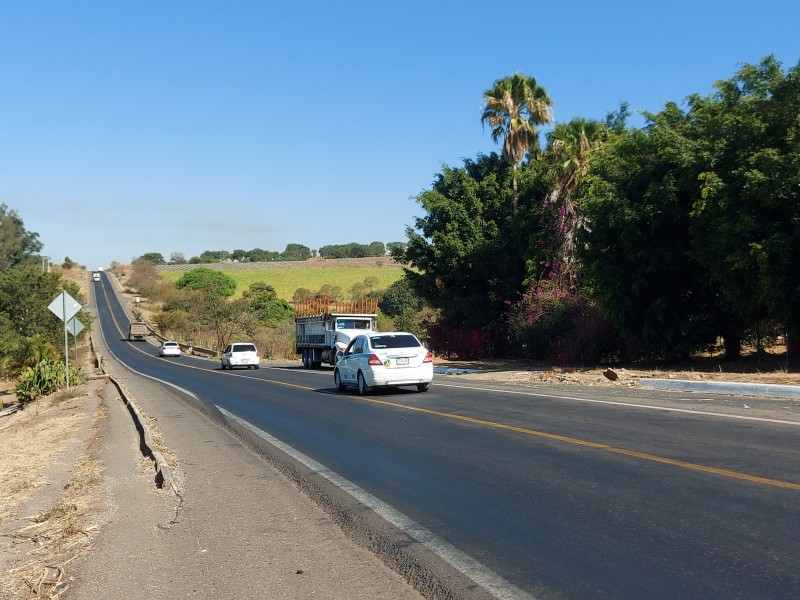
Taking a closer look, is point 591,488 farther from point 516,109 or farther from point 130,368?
point 130,368

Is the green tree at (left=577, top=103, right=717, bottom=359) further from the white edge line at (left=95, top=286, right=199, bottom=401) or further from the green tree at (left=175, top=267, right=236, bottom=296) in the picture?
the green tree at (left=175, top=267, right=236, bottom=296)

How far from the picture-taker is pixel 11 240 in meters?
118

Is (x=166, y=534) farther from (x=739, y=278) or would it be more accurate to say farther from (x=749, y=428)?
(x=739, y=278)

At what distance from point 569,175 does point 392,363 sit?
A: 17.1 m

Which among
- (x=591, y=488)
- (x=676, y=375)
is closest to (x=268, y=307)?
(x=676, y=375)

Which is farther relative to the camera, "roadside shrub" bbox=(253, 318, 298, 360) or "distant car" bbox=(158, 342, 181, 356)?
"distant car" bbox=(158, 342, 181, 356)

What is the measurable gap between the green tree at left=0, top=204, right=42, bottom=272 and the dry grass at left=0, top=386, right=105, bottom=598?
369 feet

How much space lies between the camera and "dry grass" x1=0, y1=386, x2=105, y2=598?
577cm

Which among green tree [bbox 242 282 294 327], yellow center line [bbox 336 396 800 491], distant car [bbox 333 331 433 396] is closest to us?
yellow center line [bbox 336 396 800 491]

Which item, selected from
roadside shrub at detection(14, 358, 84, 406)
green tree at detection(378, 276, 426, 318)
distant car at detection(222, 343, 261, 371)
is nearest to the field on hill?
green tree at detection(378, 276, 426, 318)

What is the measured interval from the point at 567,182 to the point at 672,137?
10.5 m

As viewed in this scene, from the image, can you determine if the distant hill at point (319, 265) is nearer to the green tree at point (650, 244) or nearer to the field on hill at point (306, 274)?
the field on hill at point (306, 274)

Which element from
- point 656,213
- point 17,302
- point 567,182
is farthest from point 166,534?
point 17,302

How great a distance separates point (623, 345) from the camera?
95.8 feet
